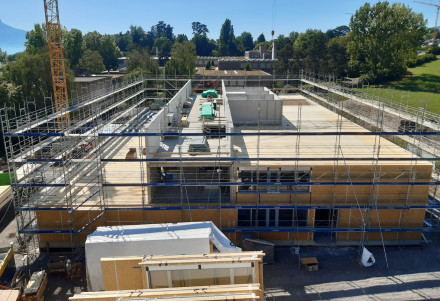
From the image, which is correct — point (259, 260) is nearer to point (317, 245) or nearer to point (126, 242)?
point (126, 242)

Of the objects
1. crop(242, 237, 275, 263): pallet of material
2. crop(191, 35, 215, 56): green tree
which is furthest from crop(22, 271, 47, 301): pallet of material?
crop(191, 35, 215, 56): green tree

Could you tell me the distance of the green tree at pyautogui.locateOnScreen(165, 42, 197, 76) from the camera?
124 feet

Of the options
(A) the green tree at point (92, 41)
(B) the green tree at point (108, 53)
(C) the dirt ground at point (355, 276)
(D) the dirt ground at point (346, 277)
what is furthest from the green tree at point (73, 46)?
(C) the dirt ground at point (355, 276)

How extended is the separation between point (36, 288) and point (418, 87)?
3907cm

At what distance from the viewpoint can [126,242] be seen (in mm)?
9906

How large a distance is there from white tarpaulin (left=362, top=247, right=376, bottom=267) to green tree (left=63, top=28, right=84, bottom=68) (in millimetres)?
55741

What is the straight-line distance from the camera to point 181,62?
128 ft

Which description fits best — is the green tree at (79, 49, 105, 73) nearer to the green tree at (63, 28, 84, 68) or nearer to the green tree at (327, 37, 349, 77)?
the green tree at (63, 28, 84, 68)

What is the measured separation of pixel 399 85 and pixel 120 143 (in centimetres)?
3325

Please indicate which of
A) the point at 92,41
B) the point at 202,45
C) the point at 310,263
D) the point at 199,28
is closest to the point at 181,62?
the point at 310,263

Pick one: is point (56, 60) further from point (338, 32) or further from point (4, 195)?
point (338, 32)

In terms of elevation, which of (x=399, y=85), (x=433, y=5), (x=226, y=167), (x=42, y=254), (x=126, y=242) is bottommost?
(x=42, y=254)

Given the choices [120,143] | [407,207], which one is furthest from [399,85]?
[120,143]

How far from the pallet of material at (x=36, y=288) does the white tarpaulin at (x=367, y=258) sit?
396 inches
